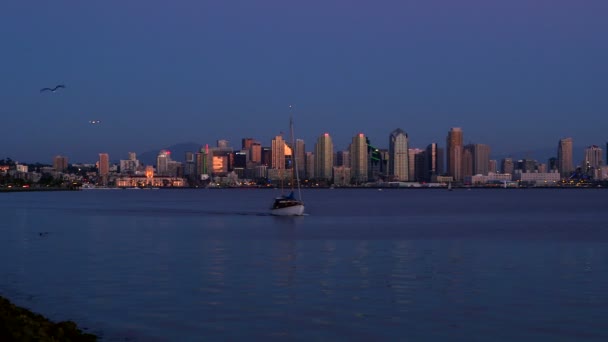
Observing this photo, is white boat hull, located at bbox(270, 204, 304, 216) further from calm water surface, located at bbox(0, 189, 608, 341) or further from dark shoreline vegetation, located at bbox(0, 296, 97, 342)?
dark shoreline vegetation, located at bbox(0, 296, 97, 342)

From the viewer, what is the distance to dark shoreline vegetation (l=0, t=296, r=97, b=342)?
1772 cm

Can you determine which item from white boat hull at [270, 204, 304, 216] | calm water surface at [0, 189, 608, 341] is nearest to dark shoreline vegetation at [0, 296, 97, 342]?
calm water surface at [0, 189, 608, 341]

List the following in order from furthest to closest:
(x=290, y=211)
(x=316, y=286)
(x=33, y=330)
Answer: (x=290, y=211), (x=316, y=286), (x=33, y=330)

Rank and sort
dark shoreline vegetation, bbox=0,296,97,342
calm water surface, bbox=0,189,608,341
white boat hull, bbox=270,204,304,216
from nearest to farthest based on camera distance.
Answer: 1. dark shoreline vegetation, bbox=0,296,97,342
2. calm water surface, bbox=0,189,608,341
3. white boat hull, bbox=270,204,304,216

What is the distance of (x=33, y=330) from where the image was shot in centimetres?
1859

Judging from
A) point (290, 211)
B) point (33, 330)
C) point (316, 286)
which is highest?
point (290, 211)

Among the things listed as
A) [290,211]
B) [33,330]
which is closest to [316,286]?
[33,330]

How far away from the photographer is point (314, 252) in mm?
45281

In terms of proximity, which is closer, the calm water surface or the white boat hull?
the calm water surface

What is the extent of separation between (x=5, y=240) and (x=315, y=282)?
29.2m

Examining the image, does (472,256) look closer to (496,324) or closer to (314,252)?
(314,252)

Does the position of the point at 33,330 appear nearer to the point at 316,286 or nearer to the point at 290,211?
the point at 316,286

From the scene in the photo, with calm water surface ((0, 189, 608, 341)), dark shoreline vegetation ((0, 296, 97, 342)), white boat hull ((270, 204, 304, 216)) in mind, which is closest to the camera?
dark shoreline vegetation ((0, 296, 97, 342))

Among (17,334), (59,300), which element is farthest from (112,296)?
(17,334)
